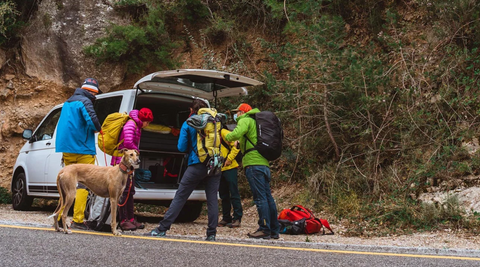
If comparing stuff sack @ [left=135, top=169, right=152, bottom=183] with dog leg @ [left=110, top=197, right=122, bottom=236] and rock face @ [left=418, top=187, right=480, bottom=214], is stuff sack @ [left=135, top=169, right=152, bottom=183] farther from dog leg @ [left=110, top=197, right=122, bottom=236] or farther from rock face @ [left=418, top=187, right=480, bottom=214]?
rock face @ [left=418, top=187, right=480, bottom=214]

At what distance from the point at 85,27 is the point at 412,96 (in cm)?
945

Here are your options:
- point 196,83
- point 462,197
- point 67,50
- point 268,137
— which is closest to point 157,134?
point 196,83

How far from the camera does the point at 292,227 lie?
7777 mm

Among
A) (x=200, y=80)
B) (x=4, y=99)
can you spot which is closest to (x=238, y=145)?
(x=200, y=80)

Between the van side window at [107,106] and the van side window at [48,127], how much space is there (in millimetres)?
1433

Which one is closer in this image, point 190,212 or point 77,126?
point 77,126

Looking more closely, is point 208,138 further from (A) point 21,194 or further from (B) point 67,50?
(B) point 67,50

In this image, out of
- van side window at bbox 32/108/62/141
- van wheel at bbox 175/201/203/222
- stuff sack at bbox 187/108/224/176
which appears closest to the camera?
stuff sack at bbox 187/108/224/176

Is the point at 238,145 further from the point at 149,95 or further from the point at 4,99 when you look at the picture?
the point at 4,99

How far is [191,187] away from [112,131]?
4.82 feet

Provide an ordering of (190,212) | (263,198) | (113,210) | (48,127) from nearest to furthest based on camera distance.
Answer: (113,210), (263,198), (190,212), (48,127)

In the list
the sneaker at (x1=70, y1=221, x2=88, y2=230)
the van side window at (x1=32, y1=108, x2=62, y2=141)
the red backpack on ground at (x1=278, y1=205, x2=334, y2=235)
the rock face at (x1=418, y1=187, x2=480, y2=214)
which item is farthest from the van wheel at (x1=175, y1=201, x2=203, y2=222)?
the rock face at (x1=418, y1=187, x2=480, y2=214)

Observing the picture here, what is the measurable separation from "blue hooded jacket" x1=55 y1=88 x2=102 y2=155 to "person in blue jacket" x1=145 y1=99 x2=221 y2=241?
4.52 ft

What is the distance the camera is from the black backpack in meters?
7.12
